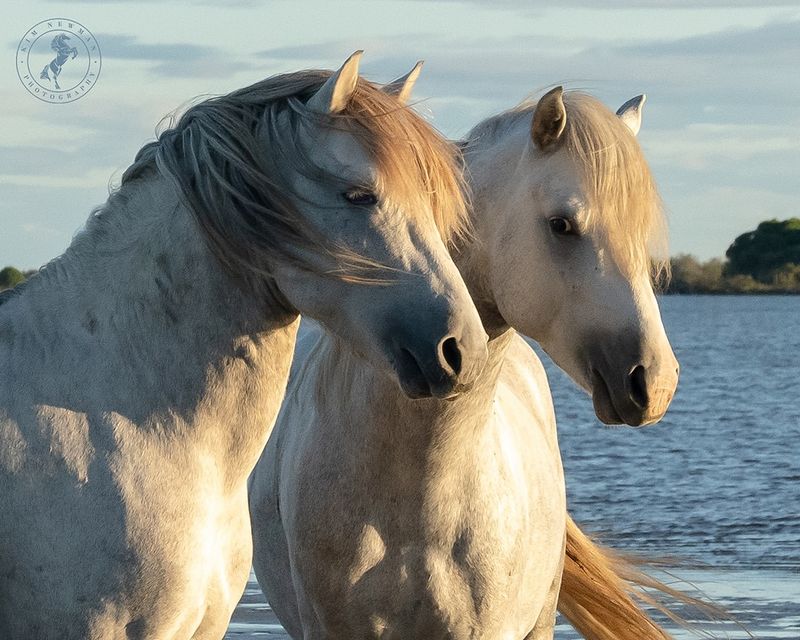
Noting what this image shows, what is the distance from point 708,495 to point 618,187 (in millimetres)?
8860

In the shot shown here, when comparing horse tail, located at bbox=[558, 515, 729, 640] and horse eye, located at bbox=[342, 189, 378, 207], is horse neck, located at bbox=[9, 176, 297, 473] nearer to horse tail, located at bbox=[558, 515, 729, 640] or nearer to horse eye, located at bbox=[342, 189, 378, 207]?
horse eye, located at bbox=[342, 189, 378, 207]

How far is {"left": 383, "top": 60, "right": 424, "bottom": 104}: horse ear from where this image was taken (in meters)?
3.46

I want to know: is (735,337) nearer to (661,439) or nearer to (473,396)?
(661,439)

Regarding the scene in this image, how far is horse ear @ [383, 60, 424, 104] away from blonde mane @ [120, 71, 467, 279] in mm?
160

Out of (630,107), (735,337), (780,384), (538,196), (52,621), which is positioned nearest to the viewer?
(52,621)

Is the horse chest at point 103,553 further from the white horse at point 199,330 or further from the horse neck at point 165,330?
the horse neck at point 165,330

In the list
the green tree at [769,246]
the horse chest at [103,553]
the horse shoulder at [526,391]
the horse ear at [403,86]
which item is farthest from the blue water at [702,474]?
the green tree at [769,246]

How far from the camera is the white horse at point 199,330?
306cm

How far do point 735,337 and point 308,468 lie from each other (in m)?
51.7

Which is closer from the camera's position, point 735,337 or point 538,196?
point 538,196

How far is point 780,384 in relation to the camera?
29.3 m

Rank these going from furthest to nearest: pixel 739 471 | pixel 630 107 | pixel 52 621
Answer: pixel 739 471, pixel 630 107, pixel 52 621

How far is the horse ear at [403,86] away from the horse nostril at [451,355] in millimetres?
663

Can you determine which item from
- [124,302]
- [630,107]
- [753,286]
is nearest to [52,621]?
[124,302]
